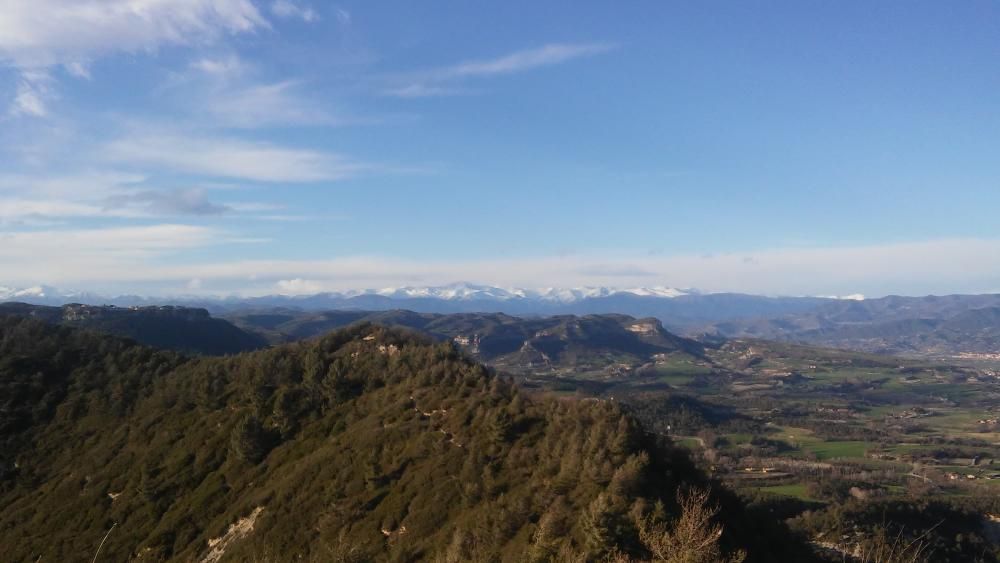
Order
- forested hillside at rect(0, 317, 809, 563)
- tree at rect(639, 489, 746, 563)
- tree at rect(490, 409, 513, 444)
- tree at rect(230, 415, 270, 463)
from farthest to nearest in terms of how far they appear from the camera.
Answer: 1. tree at rect(230, 415, 270, 463)
2. tree at rect(490, 409, 513, 444)
3. forested hillside at rect(0, 317, 809, 563)
4. tree at rect(639, 489, 746, 563)

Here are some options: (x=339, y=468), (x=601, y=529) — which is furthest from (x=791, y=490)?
(x=601, y=529)

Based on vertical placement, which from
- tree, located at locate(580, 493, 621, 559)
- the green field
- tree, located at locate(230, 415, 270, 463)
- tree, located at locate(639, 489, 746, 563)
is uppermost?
tree, located at locate(639, 489, 746, 563)

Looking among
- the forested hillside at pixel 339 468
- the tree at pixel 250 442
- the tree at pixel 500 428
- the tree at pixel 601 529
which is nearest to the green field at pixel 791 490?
the forested hillside at pixel 339 468

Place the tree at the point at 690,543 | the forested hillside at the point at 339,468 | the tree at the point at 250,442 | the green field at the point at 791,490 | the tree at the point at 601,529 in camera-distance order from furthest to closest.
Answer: the green field at the point at 791,490 → the tree at the point at 250,442 → the forested hillside at the point at 339,468 → the tree at the point at 601,529 → the tree at the point at 690,543

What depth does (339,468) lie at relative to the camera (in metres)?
48.7

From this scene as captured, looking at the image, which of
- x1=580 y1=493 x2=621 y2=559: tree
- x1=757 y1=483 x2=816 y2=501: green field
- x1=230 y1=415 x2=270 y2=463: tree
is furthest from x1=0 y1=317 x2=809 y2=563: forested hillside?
x1=757 y1=483 x2=816 y2=501: green field

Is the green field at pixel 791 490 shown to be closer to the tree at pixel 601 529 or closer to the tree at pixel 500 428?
the tree at pixel 500 428

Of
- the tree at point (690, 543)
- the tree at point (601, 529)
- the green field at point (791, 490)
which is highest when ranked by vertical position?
the tree at point (690, 543)

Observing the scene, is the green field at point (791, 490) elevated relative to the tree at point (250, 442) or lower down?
lower down

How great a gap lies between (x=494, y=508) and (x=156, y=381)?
70645 millimetres

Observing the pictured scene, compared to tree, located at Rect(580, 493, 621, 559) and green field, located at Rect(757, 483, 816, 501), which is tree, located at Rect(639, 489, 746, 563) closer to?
tree, located at Rect(580, 493, 621, 559)

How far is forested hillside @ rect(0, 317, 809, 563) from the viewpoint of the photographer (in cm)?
3141

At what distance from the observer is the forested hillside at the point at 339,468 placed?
31.4m

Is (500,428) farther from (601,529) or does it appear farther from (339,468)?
(601,529)
